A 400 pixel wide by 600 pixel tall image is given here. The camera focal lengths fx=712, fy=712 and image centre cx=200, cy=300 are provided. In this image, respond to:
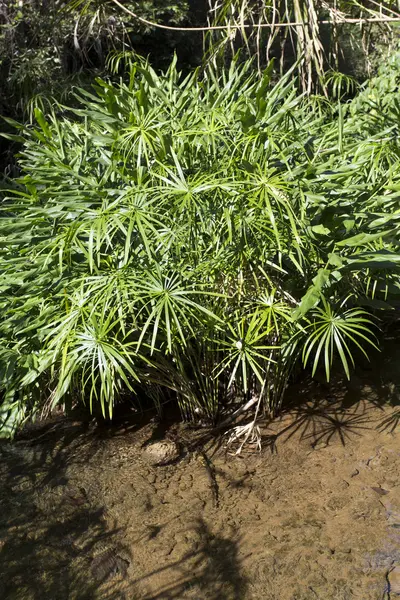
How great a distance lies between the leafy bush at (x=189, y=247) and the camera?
255cm

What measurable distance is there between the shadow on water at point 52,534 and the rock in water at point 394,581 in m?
0.82

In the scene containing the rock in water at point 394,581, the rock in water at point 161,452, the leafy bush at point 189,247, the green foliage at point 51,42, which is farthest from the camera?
the green foliage at point 51,42

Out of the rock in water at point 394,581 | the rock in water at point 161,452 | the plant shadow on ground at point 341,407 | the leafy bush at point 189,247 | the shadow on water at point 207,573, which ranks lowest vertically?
the rock in water at point 161,452

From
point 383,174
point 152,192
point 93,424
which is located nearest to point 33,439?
point 93,424

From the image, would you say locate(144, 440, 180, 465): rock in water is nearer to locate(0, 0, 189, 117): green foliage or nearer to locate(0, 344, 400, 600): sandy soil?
locate(0, 344, 400, 600): sandy soil

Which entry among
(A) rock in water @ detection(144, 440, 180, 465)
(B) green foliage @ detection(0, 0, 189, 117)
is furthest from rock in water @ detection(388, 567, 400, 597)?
(B) green foliage @ detection(0, 0, 189, 117)

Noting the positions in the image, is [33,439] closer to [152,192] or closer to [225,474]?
[225,474]

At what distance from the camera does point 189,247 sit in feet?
8.80

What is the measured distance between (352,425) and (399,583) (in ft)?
3.11

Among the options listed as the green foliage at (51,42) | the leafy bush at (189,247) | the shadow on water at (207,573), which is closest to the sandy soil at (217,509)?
the shadow on water at (207,573)

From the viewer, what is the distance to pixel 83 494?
9.29 feet

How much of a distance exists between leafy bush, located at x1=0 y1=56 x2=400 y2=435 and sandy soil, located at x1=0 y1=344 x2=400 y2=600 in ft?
0.86

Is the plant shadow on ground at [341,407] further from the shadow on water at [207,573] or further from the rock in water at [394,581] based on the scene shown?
the rock in water at [394,581]

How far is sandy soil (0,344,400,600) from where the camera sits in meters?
2.32
